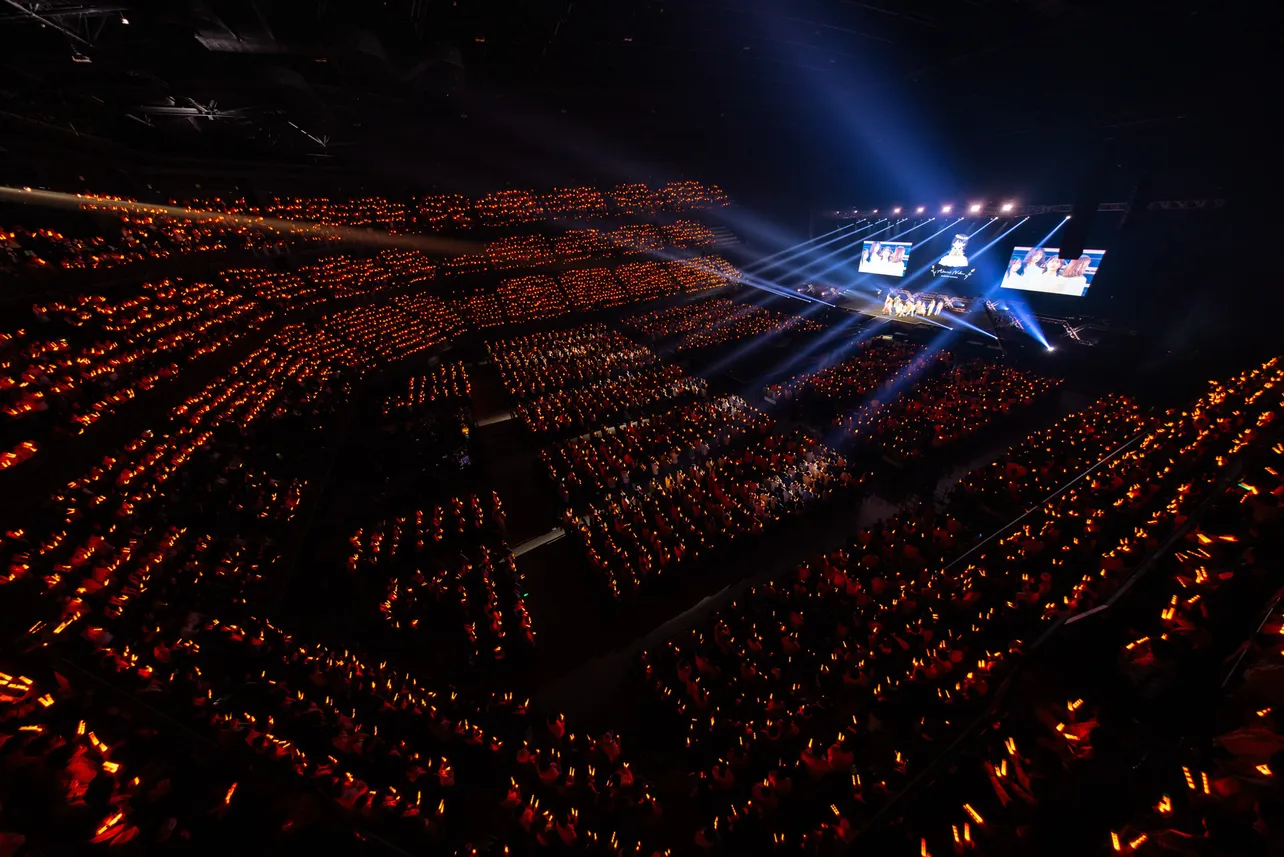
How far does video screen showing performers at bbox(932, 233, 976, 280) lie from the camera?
89.0 ft

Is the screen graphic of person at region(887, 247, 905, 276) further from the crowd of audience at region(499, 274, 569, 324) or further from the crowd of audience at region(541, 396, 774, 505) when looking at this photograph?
the crowd of audience at region(499, 274, 569, 324)

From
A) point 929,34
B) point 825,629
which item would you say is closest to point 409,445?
point 825,629

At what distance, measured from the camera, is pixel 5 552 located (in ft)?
20.9

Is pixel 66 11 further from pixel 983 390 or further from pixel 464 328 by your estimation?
pixel 983 390

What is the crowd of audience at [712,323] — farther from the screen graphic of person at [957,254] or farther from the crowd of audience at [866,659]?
the crowd of audience at [866,659]

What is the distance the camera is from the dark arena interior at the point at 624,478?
4664 mm

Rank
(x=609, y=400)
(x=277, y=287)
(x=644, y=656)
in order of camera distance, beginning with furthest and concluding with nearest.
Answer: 1. (x=277, y=287)
2. (x=609, y=400)
3. (x=644, y=656)

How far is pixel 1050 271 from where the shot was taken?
22.6 metres

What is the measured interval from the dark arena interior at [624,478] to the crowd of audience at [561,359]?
1.15 feet

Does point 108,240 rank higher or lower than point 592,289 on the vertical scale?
higher

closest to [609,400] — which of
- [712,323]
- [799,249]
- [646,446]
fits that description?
[646,446]

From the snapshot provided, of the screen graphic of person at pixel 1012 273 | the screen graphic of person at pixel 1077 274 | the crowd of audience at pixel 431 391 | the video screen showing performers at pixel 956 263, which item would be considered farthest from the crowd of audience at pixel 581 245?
the screen graphic of person at pixel 1077 274

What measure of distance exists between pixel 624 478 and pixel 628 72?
13021mm

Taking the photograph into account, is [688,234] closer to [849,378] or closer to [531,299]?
[531,299]
